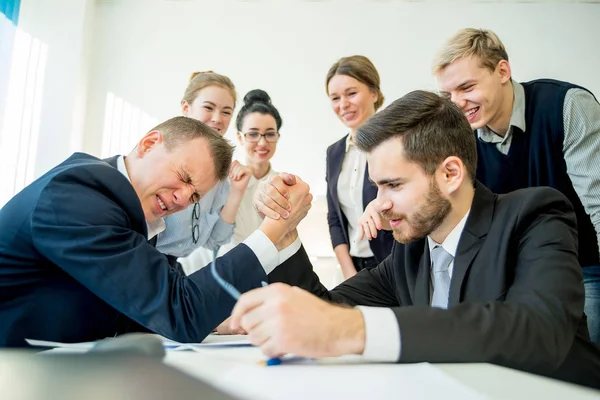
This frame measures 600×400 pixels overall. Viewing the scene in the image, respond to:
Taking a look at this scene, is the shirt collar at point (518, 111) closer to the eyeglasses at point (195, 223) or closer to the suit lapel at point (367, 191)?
the suit lapel at point (367, 191)

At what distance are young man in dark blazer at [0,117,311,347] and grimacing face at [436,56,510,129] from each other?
1.02 m

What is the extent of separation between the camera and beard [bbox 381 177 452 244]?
4.01ft

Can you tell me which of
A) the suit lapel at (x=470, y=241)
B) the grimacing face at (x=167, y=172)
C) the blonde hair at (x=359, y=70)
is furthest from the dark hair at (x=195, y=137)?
the blonde hair at (x=359, y=70)

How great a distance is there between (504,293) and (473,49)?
110 cm

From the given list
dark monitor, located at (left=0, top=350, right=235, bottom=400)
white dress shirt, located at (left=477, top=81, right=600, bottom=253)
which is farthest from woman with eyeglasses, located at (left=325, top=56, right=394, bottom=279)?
dark monitor, located at (left=0, top=350, right=235, bottom=400)

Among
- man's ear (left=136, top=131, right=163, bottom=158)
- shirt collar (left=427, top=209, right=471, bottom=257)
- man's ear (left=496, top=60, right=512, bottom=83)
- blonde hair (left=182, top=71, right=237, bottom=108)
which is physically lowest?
shirt collar (left=427, top=209, right=471, bottom=257)

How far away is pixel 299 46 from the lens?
4891 millimetres

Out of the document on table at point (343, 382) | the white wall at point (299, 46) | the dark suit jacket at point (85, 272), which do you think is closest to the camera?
the document on table at point (343, 382)

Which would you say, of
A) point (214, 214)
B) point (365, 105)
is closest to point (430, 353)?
point (214, 214)

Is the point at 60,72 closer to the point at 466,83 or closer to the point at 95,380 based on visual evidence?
the point at 466,83

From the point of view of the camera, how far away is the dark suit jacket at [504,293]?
791 millimetres

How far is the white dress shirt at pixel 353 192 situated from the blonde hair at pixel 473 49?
0.67 metres

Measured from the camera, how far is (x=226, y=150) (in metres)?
1.47

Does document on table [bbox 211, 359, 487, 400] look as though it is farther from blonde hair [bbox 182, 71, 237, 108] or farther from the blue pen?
blonde hair [bbox 182, 71, 237, 108]
